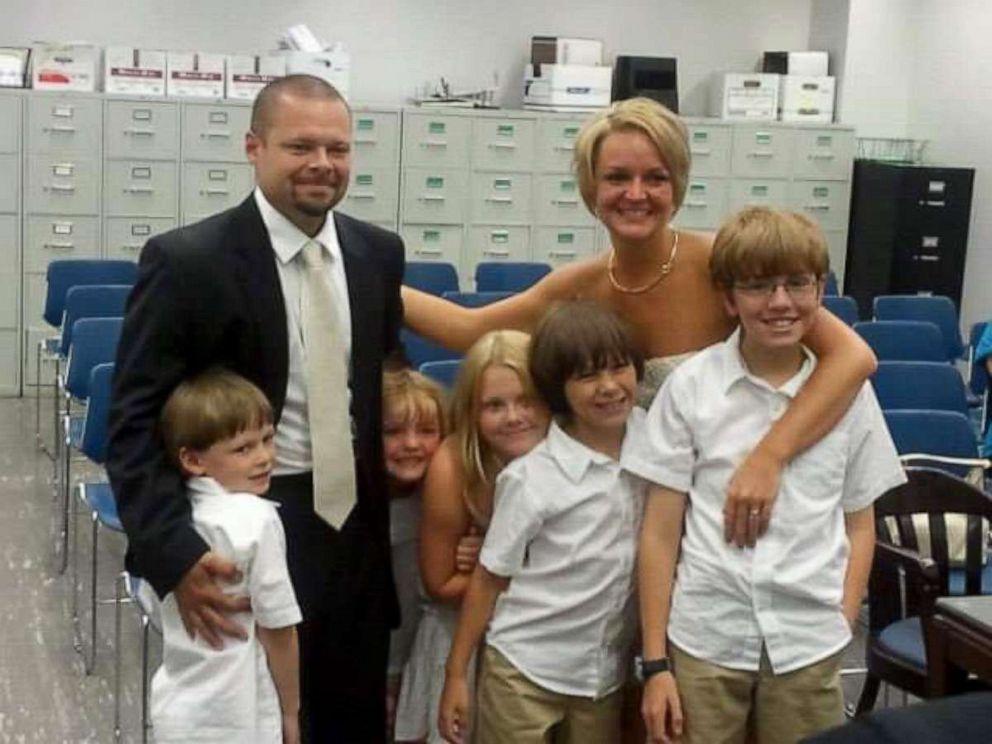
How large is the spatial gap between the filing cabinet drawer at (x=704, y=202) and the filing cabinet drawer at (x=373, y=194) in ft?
5.94

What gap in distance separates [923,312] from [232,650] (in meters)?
5.07

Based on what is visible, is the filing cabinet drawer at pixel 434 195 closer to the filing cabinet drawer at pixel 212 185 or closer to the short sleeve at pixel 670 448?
the filing cabinet drawer at pixel 212 185

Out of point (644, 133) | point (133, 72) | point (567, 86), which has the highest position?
point (567, 86)

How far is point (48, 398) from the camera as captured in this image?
309 inches

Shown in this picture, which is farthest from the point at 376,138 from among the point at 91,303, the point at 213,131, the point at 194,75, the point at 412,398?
the point at 412,398

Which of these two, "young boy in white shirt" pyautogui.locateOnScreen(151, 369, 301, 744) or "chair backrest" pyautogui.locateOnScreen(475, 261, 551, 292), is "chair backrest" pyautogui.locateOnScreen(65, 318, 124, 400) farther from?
"young boy in white shirt" pyautogui.locateOnScreen(151, 369, 301, 744)

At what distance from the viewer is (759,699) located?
7.23 ft

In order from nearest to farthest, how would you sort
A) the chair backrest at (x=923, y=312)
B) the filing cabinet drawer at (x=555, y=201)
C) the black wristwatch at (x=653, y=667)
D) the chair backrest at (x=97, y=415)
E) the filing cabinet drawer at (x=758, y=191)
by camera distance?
the black wristwatch at (x=653, y=667) → the chair backrest at (x=97, y=415) → the chair backrest at (x=923, y=312) → the filing cabinet drawer at (x=555, y=201) → the filing cabinet drawer at (x=758, y=191)

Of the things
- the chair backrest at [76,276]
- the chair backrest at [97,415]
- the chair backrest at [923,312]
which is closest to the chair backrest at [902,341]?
the chair backrest at [923,312]

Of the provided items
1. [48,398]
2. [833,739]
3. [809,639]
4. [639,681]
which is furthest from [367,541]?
[48,398]

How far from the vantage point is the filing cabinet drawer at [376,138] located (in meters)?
8.20

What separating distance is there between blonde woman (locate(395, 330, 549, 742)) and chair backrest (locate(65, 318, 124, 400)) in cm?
261

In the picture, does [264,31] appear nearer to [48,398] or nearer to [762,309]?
[48,398]

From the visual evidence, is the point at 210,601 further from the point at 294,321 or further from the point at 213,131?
the point at 213,131
